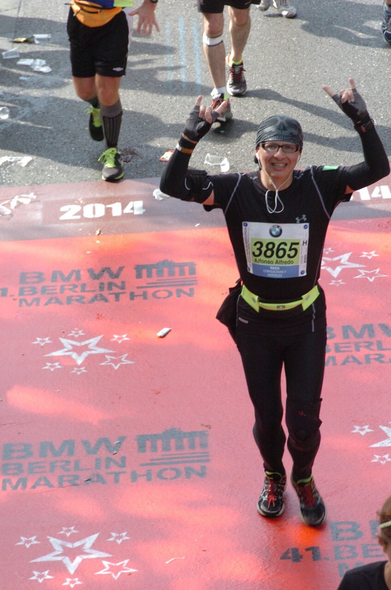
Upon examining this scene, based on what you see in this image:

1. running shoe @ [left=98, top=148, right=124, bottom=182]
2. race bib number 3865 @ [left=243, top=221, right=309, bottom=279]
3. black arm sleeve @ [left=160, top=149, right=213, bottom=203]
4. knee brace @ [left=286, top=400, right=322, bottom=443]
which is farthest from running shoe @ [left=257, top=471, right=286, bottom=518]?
running shoe @ [left=98, top=148, right=124, bottom=182]

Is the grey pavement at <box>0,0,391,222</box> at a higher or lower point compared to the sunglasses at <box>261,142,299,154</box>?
lower

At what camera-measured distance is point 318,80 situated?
7984 mm

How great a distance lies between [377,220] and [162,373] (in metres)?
2.28

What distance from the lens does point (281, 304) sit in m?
3.44

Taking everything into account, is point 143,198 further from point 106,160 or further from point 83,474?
point 83,474

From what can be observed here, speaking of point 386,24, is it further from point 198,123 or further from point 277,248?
point 277,248

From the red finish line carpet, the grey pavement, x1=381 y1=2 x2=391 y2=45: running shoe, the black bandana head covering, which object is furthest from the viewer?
x1=381 y1=2 x2=391 y2=45: running shoe

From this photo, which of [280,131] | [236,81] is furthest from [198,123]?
[236,81]

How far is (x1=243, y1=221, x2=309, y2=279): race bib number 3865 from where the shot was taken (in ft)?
11.1

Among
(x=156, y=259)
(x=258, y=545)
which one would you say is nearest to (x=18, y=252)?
(x=156, y=259)

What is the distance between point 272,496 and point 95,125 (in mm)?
4225

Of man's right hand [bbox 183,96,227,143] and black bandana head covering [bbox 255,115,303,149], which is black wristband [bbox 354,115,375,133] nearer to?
black bandana head covering [bbox 255,115,303,149]

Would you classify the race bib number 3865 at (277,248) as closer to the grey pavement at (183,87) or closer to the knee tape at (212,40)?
the grey pavement at (183,87)

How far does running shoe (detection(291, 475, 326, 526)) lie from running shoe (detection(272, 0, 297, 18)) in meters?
6.74
